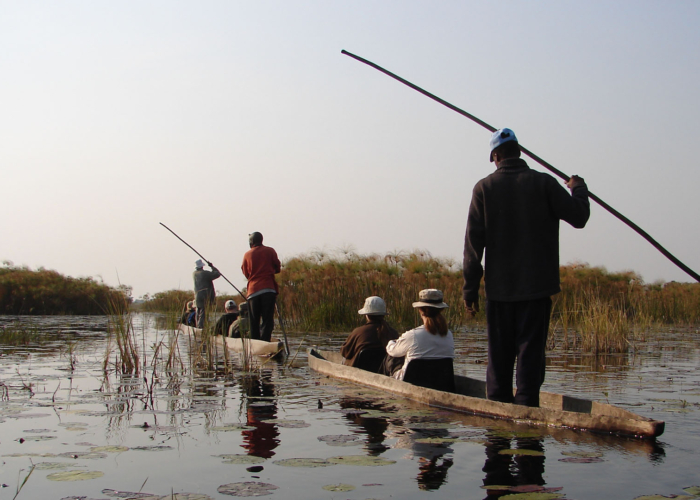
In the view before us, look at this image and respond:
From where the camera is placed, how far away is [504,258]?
509cm

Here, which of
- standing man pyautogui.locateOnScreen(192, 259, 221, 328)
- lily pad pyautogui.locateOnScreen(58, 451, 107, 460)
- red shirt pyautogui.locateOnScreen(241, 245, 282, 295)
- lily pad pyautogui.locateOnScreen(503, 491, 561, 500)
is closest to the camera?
lily pad pyautogui.locateOnScreen(503, 491, 561, 500)

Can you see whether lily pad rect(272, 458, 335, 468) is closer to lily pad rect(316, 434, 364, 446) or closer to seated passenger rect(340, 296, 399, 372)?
lily pad rect(316, 434, 364, 446)

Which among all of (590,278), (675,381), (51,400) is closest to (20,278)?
(590,278)

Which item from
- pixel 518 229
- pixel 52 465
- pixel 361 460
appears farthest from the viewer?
pixel 518 229

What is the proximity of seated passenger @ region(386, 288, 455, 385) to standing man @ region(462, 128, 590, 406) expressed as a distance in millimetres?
894

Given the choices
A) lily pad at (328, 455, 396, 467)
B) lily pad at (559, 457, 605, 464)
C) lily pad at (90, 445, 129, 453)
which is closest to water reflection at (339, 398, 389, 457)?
lily pad at (328, 455, 396, 467)

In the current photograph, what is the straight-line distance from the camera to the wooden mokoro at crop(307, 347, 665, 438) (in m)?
4.46

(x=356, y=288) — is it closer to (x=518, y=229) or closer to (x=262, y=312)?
(x=262, y=312)

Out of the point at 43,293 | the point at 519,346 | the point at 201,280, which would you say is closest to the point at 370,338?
the point at 519,346

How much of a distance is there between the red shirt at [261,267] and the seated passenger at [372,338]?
3.24 meters

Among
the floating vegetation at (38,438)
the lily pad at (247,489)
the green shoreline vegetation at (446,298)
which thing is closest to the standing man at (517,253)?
the lily pad at (247,489)

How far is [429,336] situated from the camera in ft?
20.4

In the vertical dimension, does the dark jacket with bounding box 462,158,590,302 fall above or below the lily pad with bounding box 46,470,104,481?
above

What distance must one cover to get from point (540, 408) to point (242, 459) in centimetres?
216
